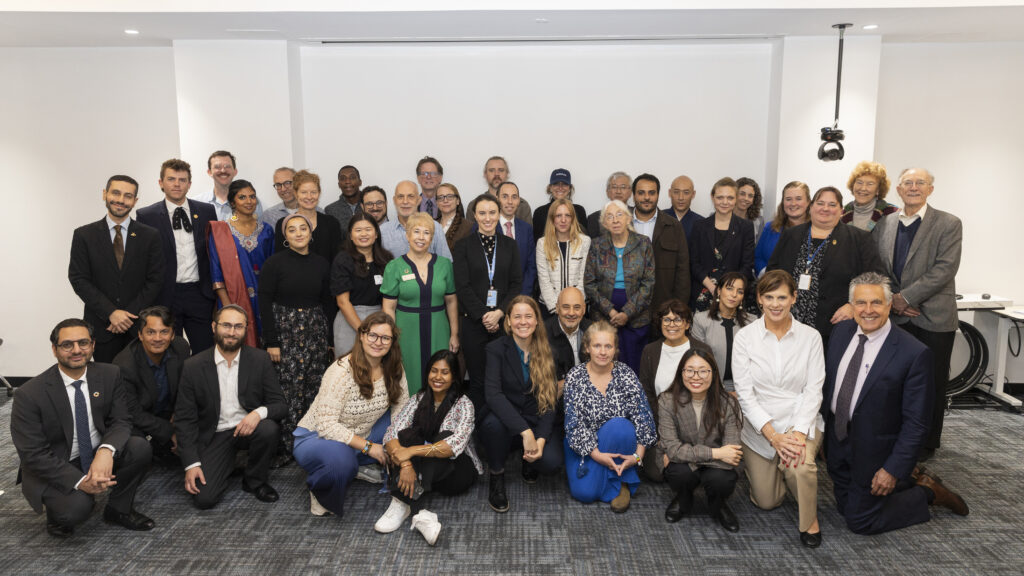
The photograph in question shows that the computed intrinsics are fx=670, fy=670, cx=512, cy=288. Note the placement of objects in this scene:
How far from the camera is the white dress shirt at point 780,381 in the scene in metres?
3.47

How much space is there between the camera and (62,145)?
19.3ft

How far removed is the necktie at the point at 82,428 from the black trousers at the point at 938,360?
4.72 meters

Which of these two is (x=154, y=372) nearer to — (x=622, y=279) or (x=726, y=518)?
(x=622, y=279)

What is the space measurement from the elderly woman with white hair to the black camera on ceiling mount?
1.86 metres

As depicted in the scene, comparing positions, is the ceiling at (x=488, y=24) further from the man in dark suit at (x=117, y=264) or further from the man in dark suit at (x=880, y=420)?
the man in dark suit at (x=880, y=420)

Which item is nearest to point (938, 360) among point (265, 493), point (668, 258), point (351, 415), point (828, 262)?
point (828, 262)

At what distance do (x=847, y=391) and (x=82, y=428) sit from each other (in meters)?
3.85

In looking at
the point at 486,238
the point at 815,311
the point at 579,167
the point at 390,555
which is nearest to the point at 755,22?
the point at 579,167

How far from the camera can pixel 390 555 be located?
3152 millimetres

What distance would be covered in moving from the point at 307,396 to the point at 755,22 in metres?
4.09

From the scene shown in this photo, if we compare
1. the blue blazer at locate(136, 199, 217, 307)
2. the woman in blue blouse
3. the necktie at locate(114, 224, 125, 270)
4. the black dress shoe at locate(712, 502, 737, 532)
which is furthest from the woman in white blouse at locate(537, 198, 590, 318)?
the necktie at locate(114, 224, 125, 270)

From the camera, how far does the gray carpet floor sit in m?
3.05

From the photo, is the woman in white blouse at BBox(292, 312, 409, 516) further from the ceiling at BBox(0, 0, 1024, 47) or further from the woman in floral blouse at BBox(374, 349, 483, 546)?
the ceiling at BBox(0, 0, 1024, 47)

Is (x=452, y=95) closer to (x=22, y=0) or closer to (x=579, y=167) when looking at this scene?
(x=579, y=167)
